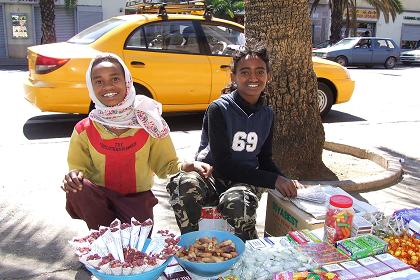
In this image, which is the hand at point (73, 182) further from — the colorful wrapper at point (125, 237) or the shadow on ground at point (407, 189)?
the shadow on ground at point (407, 189)

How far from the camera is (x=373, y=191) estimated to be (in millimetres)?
4457

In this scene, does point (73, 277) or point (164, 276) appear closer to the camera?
point (164, 276)

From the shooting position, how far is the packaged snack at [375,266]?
6.77 ft

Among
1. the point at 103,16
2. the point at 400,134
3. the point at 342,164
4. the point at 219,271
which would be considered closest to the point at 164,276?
the point at 219,271

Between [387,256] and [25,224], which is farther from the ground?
[387,256]

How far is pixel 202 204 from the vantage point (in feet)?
9.20

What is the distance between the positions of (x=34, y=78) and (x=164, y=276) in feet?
15.2

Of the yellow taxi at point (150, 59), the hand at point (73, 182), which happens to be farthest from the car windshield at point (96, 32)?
the hand at point (73, 182)

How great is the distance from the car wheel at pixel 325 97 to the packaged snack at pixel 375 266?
5.34m

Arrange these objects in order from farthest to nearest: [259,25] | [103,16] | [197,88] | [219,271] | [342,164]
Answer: [103,16], [197,88], [342,164], [259,25], [219,271]

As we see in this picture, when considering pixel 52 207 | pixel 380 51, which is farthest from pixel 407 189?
pixel 380 51

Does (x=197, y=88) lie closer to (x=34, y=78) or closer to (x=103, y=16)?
(x=34, y=78)

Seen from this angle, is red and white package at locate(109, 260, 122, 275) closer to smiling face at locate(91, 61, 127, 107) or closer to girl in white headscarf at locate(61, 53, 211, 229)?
girl in white headscarf at locate(61, 53, 211, 229)

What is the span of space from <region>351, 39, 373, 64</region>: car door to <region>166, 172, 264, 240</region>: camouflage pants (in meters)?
18.3
